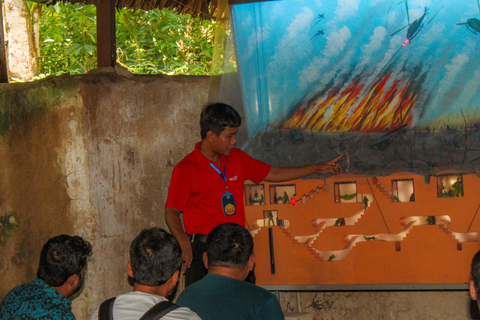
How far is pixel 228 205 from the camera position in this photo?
10.0 ft

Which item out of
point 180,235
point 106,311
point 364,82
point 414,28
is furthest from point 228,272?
point 414,28

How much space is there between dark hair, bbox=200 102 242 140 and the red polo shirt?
181 mm

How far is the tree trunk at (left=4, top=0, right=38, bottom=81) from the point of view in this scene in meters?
6.61

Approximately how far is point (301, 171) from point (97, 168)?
122 cm

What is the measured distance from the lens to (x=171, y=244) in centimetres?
189

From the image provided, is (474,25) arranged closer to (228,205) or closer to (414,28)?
(414,28)

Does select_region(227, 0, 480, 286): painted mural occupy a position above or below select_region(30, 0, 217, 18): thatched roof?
below

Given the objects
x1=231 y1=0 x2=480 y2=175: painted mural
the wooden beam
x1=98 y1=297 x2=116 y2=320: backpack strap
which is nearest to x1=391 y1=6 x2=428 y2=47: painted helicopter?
x1=231 y1=0 x2=480 y2=175: painted mural

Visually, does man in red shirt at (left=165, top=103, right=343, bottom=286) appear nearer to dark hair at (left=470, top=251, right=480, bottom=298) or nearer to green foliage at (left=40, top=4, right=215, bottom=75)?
dark hair at (left=470, top=251, right=480, bottom=298)

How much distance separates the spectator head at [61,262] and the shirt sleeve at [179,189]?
0.86m

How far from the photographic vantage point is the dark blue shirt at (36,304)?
1.89 meters

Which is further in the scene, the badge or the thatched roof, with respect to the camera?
the thatched roof

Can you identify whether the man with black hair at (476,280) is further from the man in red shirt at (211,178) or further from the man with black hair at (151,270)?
the man in red shirt at (211,178)

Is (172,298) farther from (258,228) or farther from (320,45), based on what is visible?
(320,45)
